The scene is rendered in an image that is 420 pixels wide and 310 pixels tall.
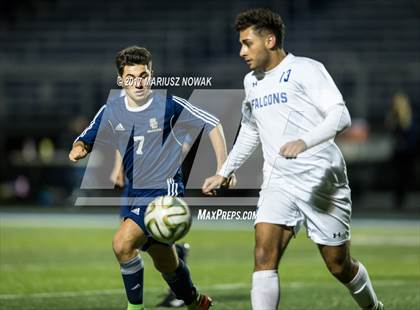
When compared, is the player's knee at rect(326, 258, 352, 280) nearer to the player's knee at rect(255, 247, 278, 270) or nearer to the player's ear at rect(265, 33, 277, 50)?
the player's knee at rect(255, 247, 278, 270)

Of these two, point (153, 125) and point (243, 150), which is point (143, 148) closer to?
point (153, 125)

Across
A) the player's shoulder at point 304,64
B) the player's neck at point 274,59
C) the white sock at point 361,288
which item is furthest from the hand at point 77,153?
the white sock at point 361,288

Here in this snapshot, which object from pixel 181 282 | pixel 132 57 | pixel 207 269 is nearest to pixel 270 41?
pixel 132 57

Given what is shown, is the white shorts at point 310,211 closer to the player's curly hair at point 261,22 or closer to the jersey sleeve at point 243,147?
the jersey sleeve at point 243,147

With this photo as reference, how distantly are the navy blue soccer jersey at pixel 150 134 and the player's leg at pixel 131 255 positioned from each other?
37cm

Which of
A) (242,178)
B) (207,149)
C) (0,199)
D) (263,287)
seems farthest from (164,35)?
(263,287)

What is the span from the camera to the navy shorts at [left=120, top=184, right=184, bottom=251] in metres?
7.62

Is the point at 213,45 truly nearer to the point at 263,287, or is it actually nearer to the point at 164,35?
the point at 164,35

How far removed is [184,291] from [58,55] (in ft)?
68.2

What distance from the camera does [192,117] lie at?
320 inches

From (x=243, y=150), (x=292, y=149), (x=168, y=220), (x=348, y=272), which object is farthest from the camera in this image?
(x=243, y=150)

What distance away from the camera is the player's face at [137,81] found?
775cm

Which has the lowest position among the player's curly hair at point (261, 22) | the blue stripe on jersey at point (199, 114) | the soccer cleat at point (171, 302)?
the soccer cleat at point (171, 302)

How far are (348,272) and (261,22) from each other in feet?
6.25
